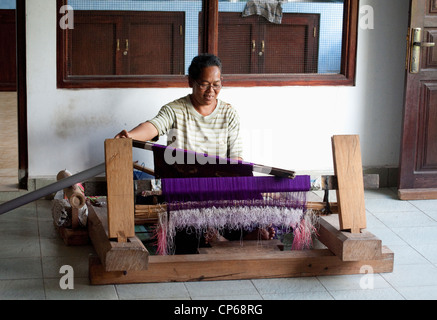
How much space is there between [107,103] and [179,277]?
5.41 ft

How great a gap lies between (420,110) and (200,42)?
4.88ft

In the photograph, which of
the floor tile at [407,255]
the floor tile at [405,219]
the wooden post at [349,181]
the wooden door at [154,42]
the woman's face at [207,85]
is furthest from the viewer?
the wooden door at [154,42]

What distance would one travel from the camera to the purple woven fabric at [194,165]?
305 centimetres

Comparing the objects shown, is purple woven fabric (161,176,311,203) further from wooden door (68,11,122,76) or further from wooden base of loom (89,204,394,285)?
wooden door (68,11,122,76)

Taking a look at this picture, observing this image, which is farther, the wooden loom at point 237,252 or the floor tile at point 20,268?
the floor tile at point 20,268

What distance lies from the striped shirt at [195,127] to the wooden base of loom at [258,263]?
60 cm

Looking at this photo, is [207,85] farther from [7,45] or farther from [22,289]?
[7,45]

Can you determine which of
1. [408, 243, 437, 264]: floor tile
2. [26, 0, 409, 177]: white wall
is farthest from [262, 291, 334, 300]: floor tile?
[26, 0, 409, 177]: white wall

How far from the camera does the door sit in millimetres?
4316

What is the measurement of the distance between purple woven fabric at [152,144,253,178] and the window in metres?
1.26

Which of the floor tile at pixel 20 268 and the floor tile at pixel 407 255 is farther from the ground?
the floor tile at pixel 407 255

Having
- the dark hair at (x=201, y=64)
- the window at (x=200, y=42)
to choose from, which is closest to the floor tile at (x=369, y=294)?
the dark hair at (x=201, y=64)

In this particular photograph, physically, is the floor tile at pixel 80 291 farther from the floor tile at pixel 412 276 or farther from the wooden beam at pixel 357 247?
the floor tile at pixel 412 276

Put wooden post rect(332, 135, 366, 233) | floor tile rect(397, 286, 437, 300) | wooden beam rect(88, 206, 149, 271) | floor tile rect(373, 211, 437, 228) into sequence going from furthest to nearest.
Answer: floor tile rect(373, 211, 437, 228) < wooden post rect(332, 135, 366, 233) < floor tile rect(397, 286, 437, 300) < wooden beam rect(88, 206, 149, 271)
